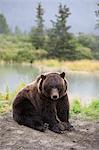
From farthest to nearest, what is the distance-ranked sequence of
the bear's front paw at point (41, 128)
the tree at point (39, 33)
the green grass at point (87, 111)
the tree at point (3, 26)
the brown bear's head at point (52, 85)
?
the tree at point (3, 26)
the tree at point (39, 33)
the green grass at point (87, 111)
the bear's front paw at point (41, 128)
the brown bear's head at point (52, 85)

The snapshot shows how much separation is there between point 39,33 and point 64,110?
37681mm

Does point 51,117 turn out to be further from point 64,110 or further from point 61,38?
point 61,38

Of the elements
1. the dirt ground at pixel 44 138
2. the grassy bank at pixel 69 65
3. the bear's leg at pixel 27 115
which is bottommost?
the grassy bank at pixel 69 65

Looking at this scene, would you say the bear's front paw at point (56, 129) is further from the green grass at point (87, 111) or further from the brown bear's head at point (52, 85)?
the green grass at point (87, 111)

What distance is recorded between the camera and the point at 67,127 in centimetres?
662

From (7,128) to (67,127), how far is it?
86cm

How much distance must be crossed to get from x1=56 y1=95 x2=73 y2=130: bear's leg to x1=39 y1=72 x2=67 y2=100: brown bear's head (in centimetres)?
27

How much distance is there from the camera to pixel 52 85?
613 cm

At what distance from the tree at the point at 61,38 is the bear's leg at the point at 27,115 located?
30417 mm

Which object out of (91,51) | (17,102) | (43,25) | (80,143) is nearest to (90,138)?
(80,143)

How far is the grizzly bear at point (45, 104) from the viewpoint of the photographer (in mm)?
6183

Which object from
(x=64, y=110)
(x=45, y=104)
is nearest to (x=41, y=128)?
(x=45, y=104)

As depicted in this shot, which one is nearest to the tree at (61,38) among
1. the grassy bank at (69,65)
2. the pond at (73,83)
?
the grassy bank at (69,65)

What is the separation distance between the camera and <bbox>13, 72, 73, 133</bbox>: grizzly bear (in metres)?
6.18
